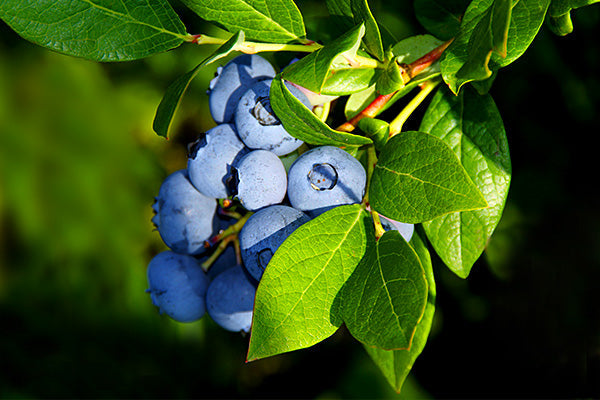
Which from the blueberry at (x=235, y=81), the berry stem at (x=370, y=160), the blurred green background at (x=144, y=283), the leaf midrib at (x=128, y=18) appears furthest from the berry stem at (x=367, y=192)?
the blurred green background at (x=144, y=283)

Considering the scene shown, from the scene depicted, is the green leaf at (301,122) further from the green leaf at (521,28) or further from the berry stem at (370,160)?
the green leaf at (521,28)

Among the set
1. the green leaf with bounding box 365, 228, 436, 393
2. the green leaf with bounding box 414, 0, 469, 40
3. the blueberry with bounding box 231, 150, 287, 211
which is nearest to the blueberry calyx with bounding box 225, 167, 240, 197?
the blueberry with bounding box 231, 150, 287, 211

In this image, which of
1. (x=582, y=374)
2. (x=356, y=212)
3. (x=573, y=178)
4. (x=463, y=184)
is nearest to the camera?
(x=463, y=184)

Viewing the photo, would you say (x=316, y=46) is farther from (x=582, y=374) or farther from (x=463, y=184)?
(x=582, y=374)

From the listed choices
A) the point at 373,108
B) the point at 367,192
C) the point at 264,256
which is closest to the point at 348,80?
the point at 373,108

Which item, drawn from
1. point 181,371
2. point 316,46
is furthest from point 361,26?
point 181,371

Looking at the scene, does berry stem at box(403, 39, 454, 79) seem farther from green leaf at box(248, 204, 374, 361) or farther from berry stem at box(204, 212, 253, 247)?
berry stem at box(204, 212, 253, 247)
